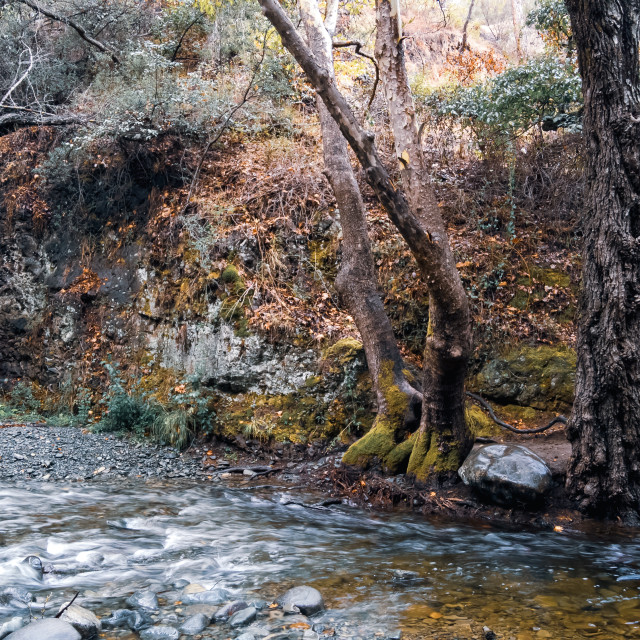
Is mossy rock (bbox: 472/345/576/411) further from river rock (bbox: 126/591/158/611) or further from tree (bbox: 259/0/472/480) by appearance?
river rock (bbox: 126/591/158/611)

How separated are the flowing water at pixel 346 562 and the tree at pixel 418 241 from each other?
898 mm

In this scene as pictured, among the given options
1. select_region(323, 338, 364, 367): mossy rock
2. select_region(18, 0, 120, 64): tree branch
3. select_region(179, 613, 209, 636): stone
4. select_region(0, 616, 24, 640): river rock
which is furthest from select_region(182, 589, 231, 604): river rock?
select_region(18, 0, 120, 64): tree branch

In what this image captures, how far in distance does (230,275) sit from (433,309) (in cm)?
419

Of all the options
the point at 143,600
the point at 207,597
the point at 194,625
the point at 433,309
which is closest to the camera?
the point at 194,625

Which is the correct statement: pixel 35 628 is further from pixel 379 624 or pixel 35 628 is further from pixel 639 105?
pixel 639 105

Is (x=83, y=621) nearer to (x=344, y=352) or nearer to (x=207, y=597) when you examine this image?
(x=207, y=597)

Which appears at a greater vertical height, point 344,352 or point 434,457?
point 344,352

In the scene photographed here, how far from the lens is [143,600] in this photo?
10.8 ft

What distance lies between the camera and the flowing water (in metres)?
3.20

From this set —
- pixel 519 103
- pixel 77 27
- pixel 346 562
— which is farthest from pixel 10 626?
pixel 77 27

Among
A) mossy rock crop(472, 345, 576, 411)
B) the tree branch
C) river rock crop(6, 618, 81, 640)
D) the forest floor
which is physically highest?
the tree branch

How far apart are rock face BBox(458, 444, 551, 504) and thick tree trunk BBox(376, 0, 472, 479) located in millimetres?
359

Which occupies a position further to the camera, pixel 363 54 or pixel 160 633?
pixel 363 54

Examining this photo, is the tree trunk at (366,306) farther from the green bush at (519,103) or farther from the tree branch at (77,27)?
the tree branch at (77,27)
